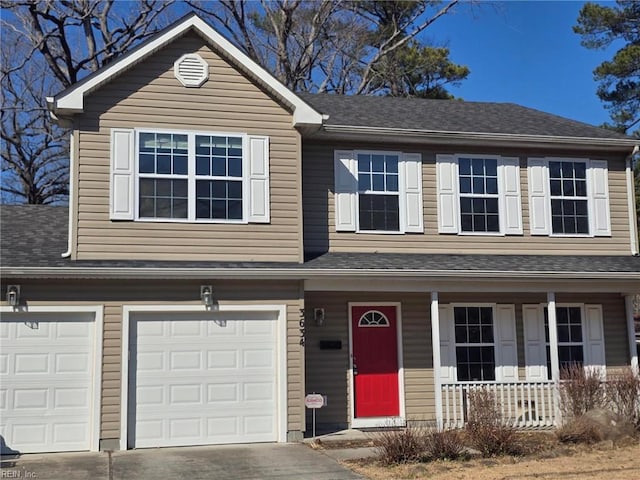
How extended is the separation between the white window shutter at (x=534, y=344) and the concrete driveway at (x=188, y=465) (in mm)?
5052

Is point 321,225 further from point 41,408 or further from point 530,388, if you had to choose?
point 41,408

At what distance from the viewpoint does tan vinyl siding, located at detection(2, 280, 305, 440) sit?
10.9m

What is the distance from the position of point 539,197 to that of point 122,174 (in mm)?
7947

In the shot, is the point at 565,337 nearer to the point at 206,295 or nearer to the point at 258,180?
the point at 258,180

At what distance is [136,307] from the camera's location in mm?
11242

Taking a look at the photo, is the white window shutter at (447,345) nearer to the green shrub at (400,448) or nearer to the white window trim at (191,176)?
the green shrub at (400,448)

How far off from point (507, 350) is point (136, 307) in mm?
6947

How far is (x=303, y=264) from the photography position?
1201 centimetres

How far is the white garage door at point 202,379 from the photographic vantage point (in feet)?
36.8

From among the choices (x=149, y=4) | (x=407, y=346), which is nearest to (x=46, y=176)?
(x=149, y=4)

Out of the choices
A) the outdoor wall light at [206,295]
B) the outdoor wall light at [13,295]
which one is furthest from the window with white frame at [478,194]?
the outdoor wall light at [13,295]

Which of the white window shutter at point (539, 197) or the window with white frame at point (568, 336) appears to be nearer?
the window with white frame at point (568, 336)

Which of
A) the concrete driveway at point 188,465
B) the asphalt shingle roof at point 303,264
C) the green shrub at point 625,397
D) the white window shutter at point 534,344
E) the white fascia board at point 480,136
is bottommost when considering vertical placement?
the concrete driveway at point 188,465

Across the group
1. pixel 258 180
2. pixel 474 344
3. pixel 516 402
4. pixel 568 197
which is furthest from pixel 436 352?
pixel 568 197
